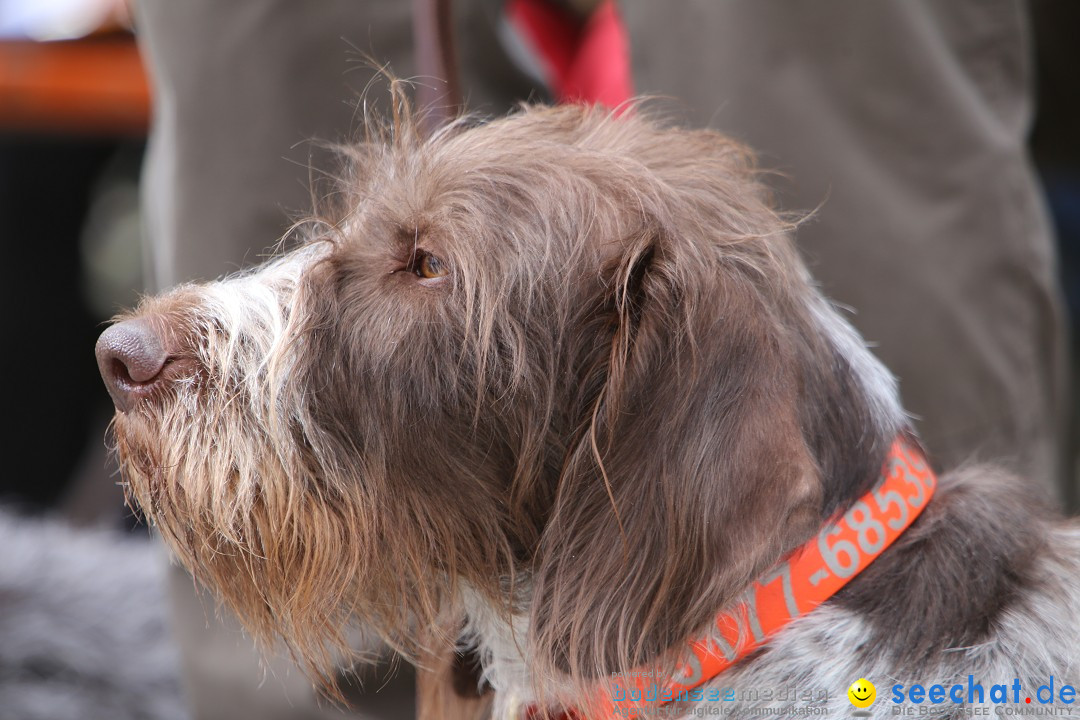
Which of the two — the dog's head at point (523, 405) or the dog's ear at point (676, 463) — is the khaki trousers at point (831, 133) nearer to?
the dog's head at point (523, 405)

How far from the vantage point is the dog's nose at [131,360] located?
136 cm

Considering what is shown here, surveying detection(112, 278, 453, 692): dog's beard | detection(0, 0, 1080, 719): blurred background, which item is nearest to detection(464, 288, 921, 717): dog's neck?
detection(112, 278, 453, 692): dog's beard

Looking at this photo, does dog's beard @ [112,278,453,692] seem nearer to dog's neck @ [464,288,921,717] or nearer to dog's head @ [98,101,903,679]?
dog's head @ [98,101,903,679]

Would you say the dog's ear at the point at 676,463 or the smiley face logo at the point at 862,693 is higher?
the dog's ear at the point at 676,463

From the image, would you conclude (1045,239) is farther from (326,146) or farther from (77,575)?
(77,575)

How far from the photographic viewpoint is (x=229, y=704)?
7.09 feet

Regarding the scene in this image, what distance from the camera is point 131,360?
1367 millimetres

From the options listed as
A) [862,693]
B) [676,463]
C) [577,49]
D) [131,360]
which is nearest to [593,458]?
[676,463]

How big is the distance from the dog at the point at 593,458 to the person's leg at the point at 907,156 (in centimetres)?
57

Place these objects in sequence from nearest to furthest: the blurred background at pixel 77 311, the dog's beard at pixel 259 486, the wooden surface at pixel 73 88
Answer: the dog's beard at pixel 259 486 → the blurred background at pixel 77 311 → the wooden surface at pixel 73 88

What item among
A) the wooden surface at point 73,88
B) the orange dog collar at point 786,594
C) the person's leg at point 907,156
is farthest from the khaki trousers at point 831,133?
the wooden surface at point 73,88

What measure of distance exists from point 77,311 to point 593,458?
3.26 m

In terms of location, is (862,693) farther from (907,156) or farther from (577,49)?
(577,49)

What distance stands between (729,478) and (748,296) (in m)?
0.26
